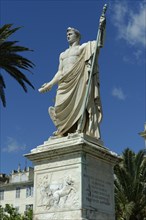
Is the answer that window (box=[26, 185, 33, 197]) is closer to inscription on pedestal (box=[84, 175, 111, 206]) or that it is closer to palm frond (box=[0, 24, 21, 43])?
palm frond (box=[0, 24, 21, 43])

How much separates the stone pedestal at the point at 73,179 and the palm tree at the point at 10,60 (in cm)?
1310

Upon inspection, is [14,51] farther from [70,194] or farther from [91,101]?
[70,194]

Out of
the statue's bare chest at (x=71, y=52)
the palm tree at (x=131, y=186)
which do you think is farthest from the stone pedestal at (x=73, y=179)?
the palm tree at (x=131, y=186)

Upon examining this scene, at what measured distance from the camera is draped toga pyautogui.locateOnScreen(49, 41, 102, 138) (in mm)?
10156

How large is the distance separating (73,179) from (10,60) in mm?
14297

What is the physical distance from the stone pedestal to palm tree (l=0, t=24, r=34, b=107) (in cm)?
1310

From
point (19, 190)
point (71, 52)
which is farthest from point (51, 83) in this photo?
point (19, 190)

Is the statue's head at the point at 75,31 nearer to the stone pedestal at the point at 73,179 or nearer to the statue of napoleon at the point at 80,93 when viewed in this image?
the statue of napoleon at the point at 80,93

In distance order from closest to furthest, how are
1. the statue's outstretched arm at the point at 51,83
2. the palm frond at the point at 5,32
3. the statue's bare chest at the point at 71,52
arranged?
the statue's bare chest at the point at 71,52, the statue's outstretched arm at the point at 51,83, the palm frond at the point at 5,32

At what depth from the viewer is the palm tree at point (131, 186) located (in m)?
29.5

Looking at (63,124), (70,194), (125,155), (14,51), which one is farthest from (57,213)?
(125,155)

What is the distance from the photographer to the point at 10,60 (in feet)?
73.9

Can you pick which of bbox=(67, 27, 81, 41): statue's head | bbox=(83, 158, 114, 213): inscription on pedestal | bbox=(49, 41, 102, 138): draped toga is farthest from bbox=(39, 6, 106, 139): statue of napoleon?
bbox=(83, 158, 114, 213): inscription on pedestal

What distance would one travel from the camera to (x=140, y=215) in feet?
99.8
